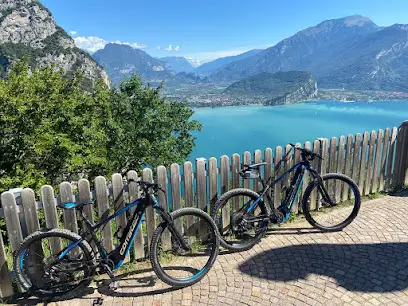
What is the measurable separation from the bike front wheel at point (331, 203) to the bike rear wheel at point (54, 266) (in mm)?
3131

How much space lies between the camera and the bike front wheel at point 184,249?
10.6 feet

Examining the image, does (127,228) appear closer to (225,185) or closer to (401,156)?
(225,185)

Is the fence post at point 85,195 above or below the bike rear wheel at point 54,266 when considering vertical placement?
above

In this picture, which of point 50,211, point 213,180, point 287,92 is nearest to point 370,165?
point 213,180

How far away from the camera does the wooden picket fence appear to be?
121 inches

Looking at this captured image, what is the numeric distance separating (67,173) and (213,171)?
31.8 feet

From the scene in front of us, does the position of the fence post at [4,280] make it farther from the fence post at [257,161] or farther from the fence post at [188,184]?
the fence post at [257,161]

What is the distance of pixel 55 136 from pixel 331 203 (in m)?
8.80

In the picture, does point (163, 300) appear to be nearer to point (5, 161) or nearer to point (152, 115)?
point (5, 161)

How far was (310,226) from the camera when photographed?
4551 mm

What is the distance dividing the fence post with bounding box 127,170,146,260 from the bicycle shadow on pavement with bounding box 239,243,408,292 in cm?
129

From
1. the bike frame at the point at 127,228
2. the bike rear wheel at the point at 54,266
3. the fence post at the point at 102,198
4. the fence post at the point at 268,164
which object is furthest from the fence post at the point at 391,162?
the bike rear wheel at the point at 54,266

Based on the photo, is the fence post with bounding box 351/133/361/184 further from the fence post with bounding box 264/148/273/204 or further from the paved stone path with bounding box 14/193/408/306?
the fence post with bounding box 264/148/273/204

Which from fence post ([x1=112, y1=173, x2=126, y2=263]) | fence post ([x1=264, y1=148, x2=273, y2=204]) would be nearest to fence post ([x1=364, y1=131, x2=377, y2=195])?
fence post ([x1=264, y1=148, x2=273, y2=204])
